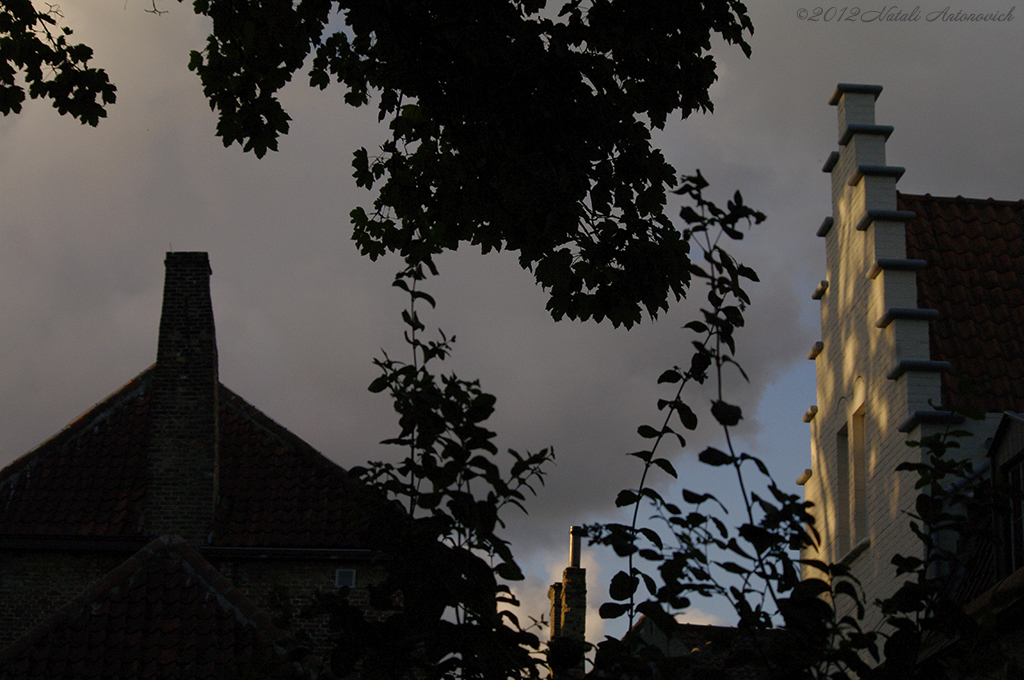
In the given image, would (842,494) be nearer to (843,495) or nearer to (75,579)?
(843,495)

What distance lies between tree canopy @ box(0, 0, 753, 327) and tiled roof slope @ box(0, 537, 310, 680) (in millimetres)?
5229

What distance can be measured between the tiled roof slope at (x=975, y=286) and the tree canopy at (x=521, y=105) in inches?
230

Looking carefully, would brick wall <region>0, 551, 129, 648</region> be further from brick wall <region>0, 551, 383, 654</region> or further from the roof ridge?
the roof ridge

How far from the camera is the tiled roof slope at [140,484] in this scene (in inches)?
671

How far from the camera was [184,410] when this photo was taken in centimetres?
1783

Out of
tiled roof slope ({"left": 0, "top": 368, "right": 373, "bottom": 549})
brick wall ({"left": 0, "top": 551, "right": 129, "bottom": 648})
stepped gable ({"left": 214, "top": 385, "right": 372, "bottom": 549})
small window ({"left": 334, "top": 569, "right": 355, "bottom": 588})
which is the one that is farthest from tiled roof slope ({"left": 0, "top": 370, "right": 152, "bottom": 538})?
small window ({"left": 334, "top": 569, "right": 355, "bottom": 588})

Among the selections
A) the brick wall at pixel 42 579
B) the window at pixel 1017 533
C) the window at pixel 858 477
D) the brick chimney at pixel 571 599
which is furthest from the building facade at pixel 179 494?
the window at pixel 1017 533

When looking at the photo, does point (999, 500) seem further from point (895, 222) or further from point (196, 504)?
point (196, 504)

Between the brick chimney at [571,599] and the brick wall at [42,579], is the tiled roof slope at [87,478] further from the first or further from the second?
the brick chimney at [571,599]

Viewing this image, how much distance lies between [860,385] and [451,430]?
1065 centimetres

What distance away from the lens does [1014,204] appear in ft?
47.4

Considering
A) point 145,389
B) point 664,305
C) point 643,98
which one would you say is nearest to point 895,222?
point 643,98

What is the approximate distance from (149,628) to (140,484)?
6.18m

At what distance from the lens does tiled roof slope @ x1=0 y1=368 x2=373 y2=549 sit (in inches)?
671
